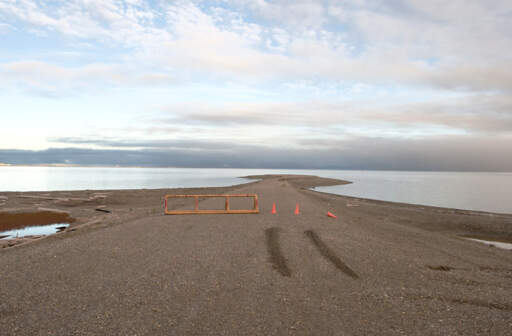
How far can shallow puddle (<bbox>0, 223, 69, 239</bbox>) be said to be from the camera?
17469 mm

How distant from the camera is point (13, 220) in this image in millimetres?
21875

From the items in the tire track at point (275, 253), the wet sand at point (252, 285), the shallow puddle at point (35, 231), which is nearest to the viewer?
the wet sand at point (252, 285)

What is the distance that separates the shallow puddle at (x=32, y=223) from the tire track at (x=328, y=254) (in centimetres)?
1553

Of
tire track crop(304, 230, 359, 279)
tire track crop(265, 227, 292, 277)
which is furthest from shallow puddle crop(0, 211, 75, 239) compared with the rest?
tire track crop(304, 230, 359, 279)

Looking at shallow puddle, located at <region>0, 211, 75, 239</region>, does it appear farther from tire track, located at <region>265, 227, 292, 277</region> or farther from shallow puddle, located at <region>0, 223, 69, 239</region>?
tire track, located at <region>265, 227, 292, 277</region>

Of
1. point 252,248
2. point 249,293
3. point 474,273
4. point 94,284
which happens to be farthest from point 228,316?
point 474,273

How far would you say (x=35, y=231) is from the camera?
1867 cm

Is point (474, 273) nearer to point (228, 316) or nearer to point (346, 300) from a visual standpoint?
point (346, 300)

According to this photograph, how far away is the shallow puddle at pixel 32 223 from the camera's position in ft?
59.8

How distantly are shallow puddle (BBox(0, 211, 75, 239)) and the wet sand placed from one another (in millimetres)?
6847

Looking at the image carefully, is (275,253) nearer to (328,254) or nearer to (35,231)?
(328,254)

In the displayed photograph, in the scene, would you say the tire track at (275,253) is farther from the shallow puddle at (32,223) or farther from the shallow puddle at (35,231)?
the shallow puddle at (32,223)

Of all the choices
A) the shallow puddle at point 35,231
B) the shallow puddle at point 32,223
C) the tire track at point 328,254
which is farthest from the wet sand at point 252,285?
the shallow puddle at point 32,223

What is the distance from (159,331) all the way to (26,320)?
2577 mm
